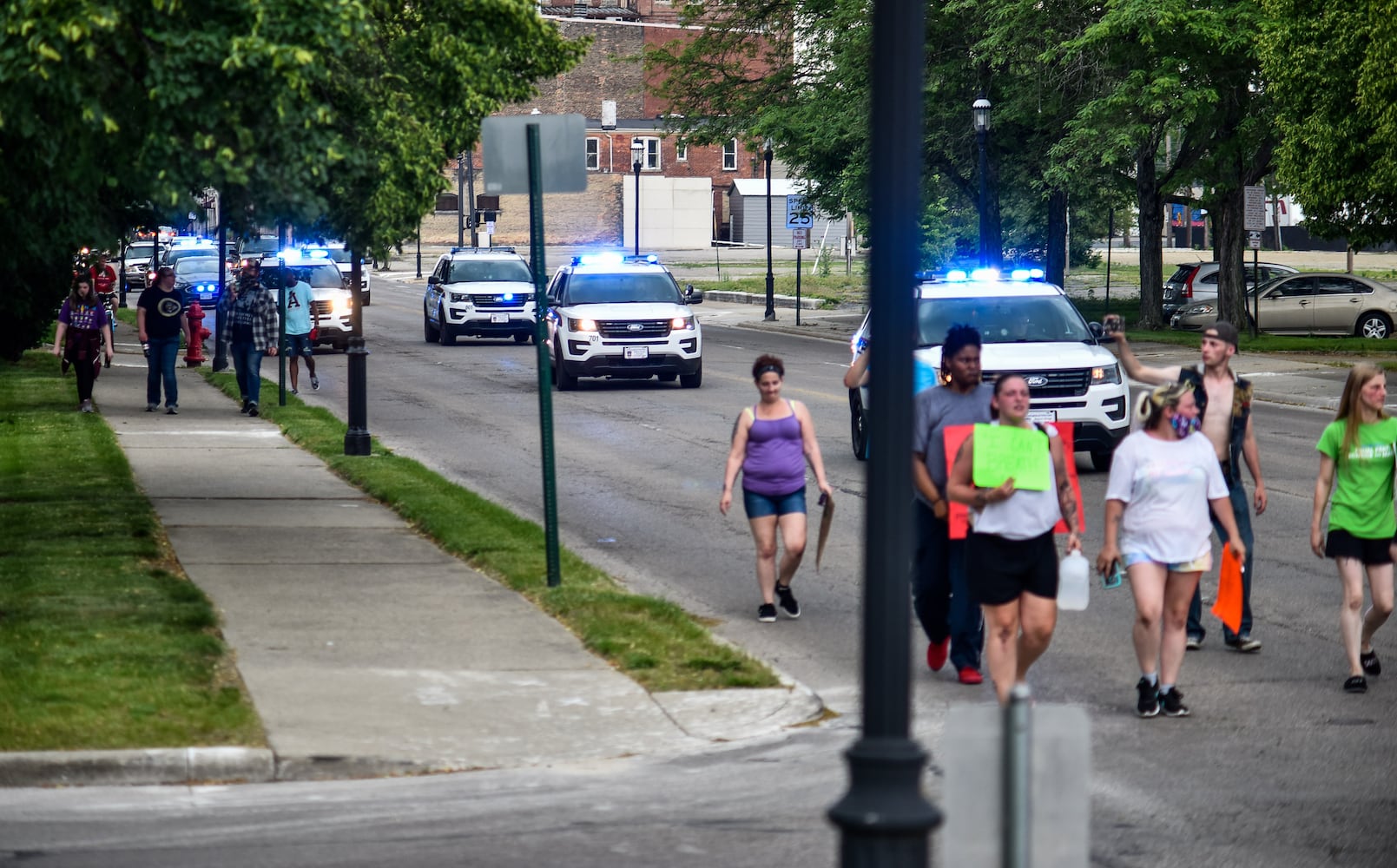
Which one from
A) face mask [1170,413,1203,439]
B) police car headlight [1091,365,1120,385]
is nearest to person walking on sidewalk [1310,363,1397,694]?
face mask [1170,413,1203,439]

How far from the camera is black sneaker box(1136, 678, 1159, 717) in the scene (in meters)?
8.80

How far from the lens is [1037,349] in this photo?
17.9 metres

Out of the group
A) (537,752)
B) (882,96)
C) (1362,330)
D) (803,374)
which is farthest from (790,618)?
(1362,330)

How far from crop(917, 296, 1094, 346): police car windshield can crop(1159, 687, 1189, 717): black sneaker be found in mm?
9462

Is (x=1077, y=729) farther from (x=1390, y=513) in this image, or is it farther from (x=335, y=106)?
(x=335, y=106)

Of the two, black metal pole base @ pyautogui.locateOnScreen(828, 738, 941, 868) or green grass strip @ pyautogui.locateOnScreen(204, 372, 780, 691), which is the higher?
black metal pole base @ pyautogui.locateOnScreen(828, 738, 941, 868)

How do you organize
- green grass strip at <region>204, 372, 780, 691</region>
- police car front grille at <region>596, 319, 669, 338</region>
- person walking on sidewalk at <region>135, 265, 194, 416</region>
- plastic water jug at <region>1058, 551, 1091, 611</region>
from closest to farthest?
plastic water jug at <region>1058, 551, 1091, 611</region>, green grass strip at <region>204, 372, 780, 691</region>, person walking on sidewalk at <region>135, 265, 194, 416</region>, police car front grille at <region>596, 319, 669, 338</region>

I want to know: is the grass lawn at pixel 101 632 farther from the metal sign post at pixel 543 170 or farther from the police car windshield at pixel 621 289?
the police car windshield at pixel 621 289

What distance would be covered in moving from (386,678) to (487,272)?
3035cm

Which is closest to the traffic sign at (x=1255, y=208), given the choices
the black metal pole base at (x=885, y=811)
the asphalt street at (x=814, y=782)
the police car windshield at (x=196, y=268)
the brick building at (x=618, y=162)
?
the asphalt street at (x=814, y=782)

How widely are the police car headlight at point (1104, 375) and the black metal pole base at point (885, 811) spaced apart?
13962mm

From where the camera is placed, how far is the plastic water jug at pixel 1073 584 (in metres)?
8.14

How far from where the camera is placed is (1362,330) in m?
39.0

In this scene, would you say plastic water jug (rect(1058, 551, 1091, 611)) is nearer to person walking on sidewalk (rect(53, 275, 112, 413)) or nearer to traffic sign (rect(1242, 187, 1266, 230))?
person walking on sidewalk (rect(53, 275, 112, 413))
